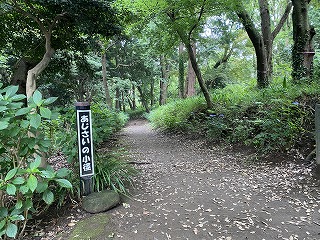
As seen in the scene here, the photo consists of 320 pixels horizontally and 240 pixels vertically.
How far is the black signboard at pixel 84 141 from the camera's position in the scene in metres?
3.28

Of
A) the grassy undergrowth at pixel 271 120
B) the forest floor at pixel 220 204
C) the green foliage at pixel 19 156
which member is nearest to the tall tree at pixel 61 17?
the green foliage at pixel 19 156

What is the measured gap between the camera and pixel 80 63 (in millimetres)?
5699

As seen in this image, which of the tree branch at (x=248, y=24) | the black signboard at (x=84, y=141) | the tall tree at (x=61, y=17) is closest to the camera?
the black signboard at (x=84, y=141)

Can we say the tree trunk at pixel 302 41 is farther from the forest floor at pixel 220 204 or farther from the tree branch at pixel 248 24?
the forest floor at pixel 220 204

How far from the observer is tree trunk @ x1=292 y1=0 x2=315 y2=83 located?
6.77 m

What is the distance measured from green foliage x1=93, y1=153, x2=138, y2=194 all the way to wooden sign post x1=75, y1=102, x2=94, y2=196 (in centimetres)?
22

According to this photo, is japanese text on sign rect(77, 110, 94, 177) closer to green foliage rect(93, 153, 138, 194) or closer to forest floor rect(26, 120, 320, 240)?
green foliage rect(93, 153, 138, 194)

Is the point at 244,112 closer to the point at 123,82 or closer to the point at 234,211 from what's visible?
the point at 234,211

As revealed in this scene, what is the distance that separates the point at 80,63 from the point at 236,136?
14.1 feet

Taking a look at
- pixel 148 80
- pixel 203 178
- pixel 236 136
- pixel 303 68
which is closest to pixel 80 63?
pixel 203 178

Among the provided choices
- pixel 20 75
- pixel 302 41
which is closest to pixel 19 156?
pixel 20 75

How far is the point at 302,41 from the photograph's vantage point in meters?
6.93

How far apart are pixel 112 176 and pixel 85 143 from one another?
2.90ft

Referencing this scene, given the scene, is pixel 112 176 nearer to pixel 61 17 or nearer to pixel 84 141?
pixel 84 141
